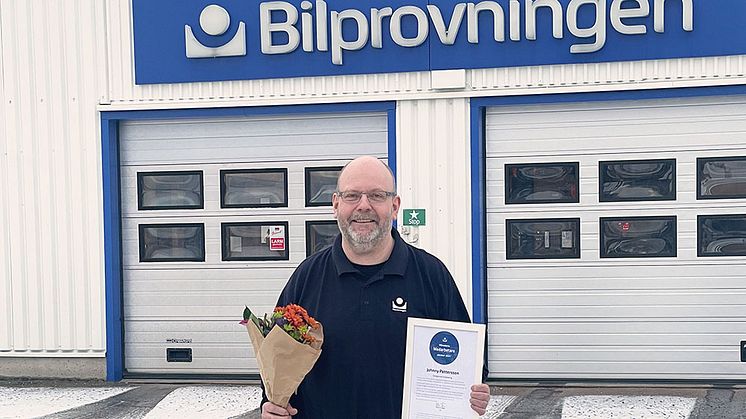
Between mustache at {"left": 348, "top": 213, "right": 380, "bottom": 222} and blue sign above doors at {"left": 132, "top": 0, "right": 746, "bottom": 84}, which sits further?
blue sign above doors at {"left": 132, "top": 0, "right": 746, "bottom": 84}

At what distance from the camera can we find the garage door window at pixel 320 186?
9.38m

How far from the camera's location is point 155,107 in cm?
947

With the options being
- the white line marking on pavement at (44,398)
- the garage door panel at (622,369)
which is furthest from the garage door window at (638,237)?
the white line marking on pavement at (44,398)

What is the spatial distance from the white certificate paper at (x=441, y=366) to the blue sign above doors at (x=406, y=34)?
18.2 feet

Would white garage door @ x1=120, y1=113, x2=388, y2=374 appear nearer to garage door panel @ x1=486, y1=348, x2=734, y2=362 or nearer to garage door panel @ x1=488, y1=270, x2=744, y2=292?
garage door panel @ x1=488, y1=270, x2=744, y2=292

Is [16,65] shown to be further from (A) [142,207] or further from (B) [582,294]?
(B) [582,294]

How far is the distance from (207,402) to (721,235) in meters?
4.92

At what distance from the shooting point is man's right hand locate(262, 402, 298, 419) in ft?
11.6

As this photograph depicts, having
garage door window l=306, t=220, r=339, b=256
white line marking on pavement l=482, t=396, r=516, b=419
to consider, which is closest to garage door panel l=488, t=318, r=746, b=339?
white line marking on pavement l=482, t=396, r=516, b=419

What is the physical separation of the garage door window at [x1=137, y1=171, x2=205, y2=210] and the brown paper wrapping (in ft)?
20.3

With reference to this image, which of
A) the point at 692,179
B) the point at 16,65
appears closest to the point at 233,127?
the point at 16,65

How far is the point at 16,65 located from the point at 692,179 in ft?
22.0

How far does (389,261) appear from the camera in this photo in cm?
378

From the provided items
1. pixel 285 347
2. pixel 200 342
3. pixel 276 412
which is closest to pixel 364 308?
pixel 285 347
